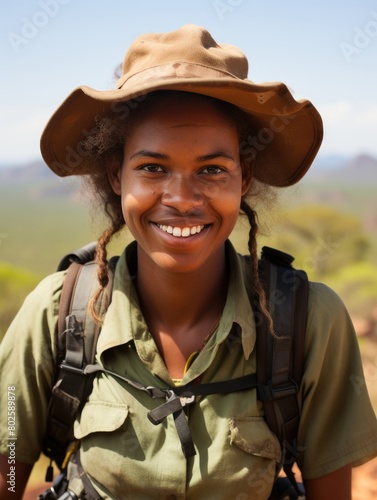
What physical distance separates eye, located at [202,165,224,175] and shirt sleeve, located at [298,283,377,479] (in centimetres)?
52

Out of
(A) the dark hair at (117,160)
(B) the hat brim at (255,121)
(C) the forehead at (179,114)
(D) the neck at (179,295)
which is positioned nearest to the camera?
(B) the hat brim at (255,121)

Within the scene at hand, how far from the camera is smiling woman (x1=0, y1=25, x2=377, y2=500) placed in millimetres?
2055

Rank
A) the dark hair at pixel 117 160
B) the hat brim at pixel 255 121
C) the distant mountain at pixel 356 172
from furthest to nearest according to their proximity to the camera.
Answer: the distant mountain at pixel 356 172 < the dark hair at pixel 117 160 < the hat brim at pixel 255 121

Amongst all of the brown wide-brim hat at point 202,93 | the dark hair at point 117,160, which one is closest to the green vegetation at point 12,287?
the dark hair at point 117,160

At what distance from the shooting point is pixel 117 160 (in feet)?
7.67

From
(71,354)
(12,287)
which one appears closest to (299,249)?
(12,287)

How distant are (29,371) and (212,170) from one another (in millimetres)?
931

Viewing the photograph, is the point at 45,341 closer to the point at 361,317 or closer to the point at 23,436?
the point at 23,436

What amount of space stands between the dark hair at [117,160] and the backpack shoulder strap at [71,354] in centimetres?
4

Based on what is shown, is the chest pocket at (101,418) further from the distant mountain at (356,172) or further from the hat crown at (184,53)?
the distant mountain at (356,172)

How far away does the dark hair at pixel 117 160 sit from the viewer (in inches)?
85.7

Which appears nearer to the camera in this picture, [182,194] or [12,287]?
[182,194]

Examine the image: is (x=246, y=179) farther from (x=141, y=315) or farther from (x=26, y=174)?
(x=26, y=174)

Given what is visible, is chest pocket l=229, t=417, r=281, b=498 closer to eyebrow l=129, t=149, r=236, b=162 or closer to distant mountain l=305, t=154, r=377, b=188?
eyebrow l=129, t=149, r=236, b=162
